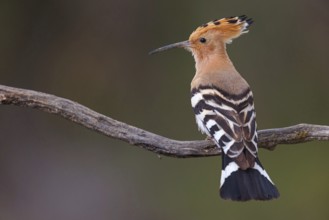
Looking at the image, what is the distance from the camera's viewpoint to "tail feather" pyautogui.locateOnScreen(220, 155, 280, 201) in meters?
3.26

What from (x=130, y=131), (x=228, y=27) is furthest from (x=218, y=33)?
(x=130, y=131)

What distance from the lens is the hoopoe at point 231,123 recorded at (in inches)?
129

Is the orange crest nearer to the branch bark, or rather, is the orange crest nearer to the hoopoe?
the hoopoe

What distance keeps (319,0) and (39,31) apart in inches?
72.6

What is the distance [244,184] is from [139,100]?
265 cm

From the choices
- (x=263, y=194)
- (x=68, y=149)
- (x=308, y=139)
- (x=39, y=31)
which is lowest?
(x=263, y=194)

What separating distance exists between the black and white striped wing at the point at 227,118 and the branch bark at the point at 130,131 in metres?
0.08

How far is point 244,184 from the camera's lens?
10.8 feet

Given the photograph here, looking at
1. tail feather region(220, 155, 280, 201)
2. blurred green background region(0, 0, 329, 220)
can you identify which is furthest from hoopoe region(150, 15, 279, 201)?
blurred green background region(0, 0, 329, 220)

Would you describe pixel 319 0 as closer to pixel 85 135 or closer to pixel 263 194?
pixel 85 135

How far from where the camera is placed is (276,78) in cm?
570

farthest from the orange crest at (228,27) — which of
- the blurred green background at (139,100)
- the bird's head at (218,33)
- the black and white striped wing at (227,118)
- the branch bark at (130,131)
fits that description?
the blurred green background at (139,100)

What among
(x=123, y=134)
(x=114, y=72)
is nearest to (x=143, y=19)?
(x=114, y=72)

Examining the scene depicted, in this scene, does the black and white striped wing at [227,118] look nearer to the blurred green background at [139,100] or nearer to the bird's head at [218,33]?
the bird's head at [218,33]
